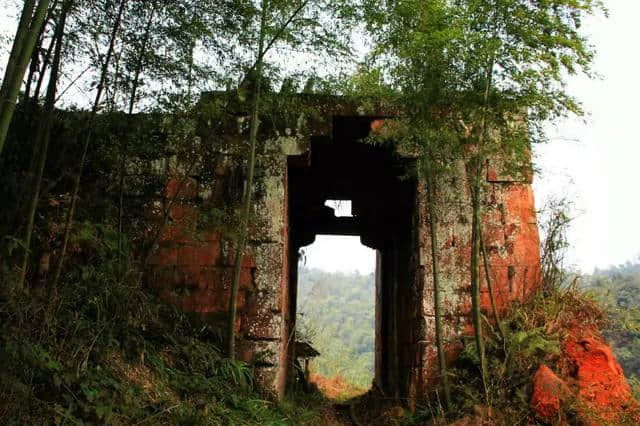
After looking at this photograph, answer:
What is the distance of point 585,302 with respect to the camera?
583cm

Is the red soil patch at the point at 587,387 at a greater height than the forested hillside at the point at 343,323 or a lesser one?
greater

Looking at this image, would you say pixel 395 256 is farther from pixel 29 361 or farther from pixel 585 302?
pixel 29 361

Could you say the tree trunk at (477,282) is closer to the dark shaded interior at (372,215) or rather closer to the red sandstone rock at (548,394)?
the red sandstone rock at (548,394)

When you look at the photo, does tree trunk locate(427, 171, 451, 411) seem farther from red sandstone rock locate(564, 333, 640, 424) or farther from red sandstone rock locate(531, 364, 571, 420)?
red sandstone rock locate(564, 333, 640, 424)

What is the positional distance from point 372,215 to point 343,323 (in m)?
26.7

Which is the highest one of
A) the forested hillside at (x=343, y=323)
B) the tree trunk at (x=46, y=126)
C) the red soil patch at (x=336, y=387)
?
the tree trunk at (x=46, y=126)

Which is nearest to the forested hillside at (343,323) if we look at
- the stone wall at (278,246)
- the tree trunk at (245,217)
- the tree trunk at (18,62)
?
the stone wall at (278,246)

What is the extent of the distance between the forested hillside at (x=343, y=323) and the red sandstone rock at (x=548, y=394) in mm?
5248

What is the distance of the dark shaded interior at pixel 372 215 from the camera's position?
6770 millimetres

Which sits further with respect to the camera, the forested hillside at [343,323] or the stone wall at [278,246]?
the forested hillside at [343,323]

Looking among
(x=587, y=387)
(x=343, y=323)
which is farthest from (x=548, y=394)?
(x=343, y=323)

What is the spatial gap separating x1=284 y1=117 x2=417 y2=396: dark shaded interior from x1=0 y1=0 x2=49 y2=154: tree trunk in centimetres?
332

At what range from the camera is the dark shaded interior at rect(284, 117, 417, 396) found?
677cm

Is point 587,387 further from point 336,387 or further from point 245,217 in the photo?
point 336,387
